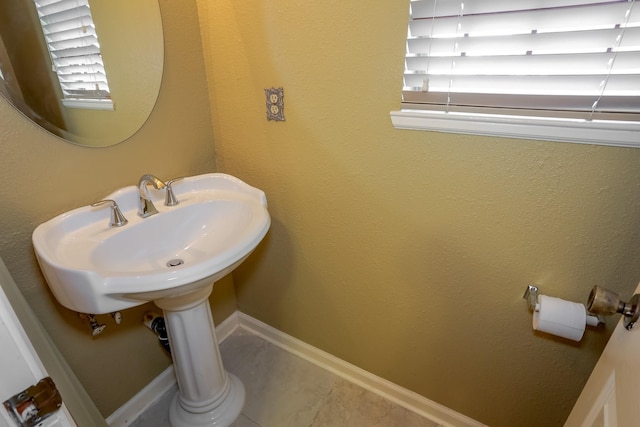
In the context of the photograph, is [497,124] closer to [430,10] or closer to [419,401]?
[430,10]

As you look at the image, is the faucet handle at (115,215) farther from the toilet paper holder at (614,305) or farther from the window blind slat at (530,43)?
the toilet paper holder at (614,305)

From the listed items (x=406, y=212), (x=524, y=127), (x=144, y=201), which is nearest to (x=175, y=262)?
(x=144, y=201)

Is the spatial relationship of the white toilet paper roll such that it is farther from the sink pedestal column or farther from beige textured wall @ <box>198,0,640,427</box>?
the sink pedestal column

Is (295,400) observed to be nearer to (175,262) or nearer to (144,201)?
(175,262)

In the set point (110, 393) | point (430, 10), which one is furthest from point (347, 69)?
point (110, 393)

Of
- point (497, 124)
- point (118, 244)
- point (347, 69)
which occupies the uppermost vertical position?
point (347, 69)

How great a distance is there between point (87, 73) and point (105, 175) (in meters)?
0.30

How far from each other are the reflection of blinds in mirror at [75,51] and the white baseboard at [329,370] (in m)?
1.10

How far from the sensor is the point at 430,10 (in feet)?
2.58

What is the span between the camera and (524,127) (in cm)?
75

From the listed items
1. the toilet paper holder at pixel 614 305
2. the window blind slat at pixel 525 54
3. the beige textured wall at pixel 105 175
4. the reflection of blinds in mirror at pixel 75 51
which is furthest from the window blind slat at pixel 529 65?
the reflection of blinds in mirror at pixel 75 51

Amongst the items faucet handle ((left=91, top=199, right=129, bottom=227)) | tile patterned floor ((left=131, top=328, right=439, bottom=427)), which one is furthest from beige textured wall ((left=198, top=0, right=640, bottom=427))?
faucet handle ((left=91, top=199, right=129, bottom=227))

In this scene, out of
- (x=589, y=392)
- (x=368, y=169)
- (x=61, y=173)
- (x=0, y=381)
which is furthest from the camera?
(x=368, y=169)

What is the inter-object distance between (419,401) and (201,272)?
103cm
